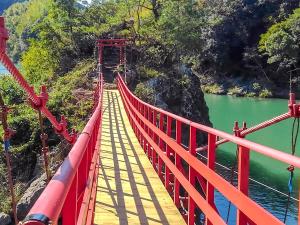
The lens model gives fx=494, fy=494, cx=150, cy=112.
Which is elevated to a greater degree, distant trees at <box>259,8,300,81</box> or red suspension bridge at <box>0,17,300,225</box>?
distant trees at <box>259,8,300,81</box>

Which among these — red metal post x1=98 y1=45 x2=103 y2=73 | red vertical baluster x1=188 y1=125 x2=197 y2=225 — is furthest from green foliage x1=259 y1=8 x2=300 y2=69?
red vertical baluster x1=188 y1=125 x2=197 y2=225

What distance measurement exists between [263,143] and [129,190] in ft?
84.4

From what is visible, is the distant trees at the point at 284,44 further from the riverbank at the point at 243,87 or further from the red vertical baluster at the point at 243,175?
the red vertical baluster at the point at 243,175

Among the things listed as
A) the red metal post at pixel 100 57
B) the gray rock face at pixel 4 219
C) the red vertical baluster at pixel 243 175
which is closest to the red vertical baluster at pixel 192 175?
the red vertical baluster at pixel 243 175

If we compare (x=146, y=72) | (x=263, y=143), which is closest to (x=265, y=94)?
(x=263, y=143)

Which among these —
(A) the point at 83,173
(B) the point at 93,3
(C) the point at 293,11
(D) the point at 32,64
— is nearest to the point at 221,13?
(C) the point at 293,11

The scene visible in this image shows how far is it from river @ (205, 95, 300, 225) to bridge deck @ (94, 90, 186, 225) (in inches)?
309

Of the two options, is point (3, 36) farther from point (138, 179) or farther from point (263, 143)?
point (263, 143)

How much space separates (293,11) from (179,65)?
1490 inches

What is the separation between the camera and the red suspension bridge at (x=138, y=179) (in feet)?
8.67

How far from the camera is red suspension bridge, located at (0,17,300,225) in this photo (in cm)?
264

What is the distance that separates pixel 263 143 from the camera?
32.7 m

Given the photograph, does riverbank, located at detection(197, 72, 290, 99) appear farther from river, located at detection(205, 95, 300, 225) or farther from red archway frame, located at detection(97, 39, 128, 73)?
red archway frame, located at detection(97, 39, 128, 73)

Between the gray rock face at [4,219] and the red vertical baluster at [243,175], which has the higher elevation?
the red vertical baluster at [243,175]
